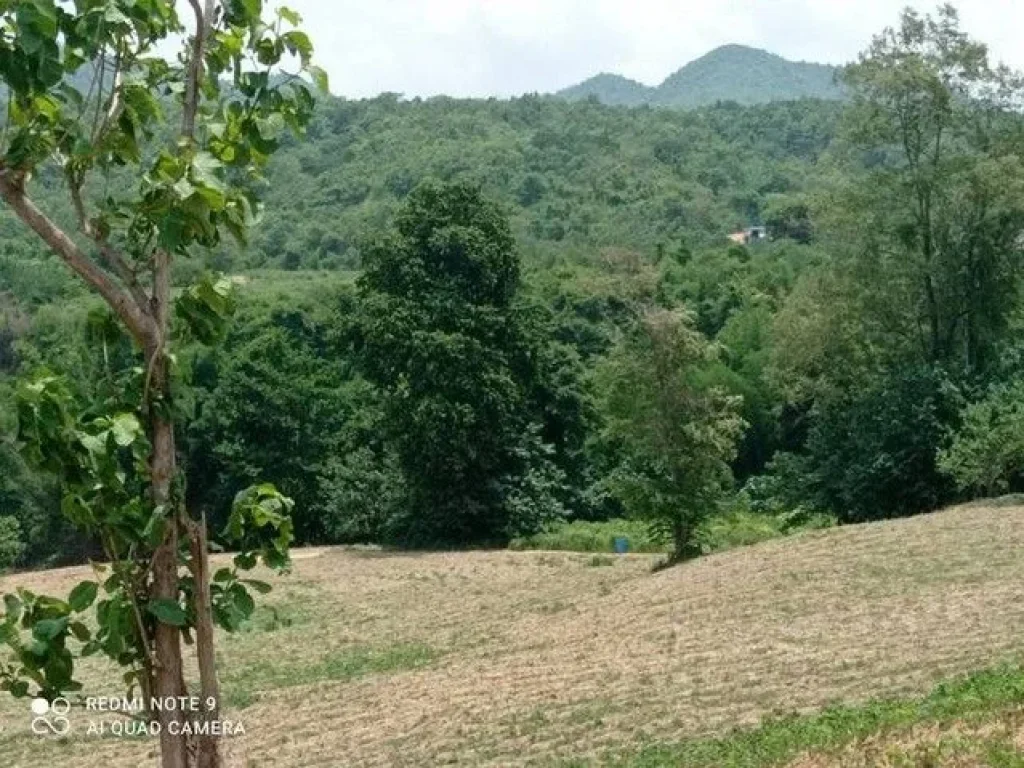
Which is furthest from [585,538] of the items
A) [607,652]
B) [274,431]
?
[607,652]

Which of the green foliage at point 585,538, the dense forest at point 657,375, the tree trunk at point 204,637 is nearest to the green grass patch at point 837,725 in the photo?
the tree trunk at point 204,637

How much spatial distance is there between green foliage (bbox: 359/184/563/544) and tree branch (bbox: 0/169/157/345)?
27.2 metres

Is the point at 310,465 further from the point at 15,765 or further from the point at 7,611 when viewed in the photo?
the point at 7,611

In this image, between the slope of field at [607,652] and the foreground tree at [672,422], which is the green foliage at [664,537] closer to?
the foreground tree at [672,422]

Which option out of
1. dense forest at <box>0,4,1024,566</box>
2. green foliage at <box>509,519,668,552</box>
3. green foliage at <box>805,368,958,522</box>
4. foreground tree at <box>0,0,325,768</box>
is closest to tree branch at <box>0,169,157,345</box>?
foreground tree at <box>0,0,325,768</box>

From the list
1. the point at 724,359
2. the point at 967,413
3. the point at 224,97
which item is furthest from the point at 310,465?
the point at 224,97

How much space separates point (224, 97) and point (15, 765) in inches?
441

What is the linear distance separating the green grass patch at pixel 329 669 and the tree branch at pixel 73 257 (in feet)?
41.3

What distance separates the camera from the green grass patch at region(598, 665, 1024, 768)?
798 cm

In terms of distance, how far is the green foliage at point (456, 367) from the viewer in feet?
101

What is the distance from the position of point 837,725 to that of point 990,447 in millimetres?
17664

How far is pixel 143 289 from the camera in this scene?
3.29 meters

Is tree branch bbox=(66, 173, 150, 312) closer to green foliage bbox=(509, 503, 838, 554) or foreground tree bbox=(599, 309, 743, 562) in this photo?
foreground tree bbox=(599, 309, 743, 562)

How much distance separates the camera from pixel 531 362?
3306 cm
